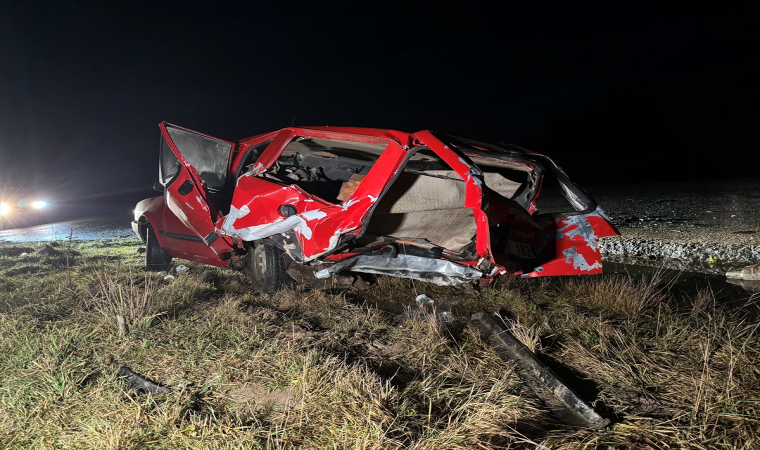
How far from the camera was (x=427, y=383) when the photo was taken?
81.4 inches

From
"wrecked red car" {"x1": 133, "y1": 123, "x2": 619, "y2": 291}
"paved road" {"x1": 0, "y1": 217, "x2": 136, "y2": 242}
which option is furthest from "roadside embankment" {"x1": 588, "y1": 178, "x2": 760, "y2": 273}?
"paved road" {"x1": 0, "y1": 217, "x2": 136, "y2": 242}

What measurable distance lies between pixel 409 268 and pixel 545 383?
1334 mm

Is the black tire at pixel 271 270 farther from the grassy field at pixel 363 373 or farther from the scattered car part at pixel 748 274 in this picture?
the scattered car part at pixel 748 274

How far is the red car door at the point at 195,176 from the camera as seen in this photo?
3971mm

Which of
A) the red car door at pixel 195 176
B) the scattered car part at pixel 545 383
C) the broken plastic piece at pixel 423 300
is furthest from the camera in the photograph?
the red car door at pixel 195 176

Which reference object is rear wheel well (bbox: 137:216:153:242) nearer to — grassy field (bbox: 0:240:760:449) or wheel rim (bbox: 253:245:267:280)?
grassy field (bbox: 0:240:760:449)

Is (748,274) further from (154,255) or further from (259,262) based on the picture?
(154,255)

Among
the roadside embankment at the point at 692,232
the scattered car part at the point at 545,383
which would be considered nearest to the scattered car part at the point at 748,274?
the roadside embankment at the point at 692,232

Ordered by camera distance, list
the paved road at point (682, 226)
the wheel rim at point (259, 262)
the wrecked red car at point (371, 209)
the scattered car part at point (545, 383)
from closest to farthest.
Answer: the scattered car part at point (545, 383), the wrecked red car at point (371, 209), the wheel rim at point (259, 262), the paved road at point (682, 226)

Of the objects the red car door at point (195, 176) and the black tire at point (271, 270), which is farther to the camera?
the red car door at point (195, 176)

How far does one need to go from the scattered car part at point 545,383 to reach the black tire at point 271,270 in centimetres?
196

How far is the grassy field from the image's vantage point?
1644mm

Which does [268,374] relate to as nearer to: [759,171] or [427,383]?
[427,383]

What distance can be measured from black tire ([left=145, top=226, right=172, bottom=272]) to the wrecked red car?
2.42 ft
